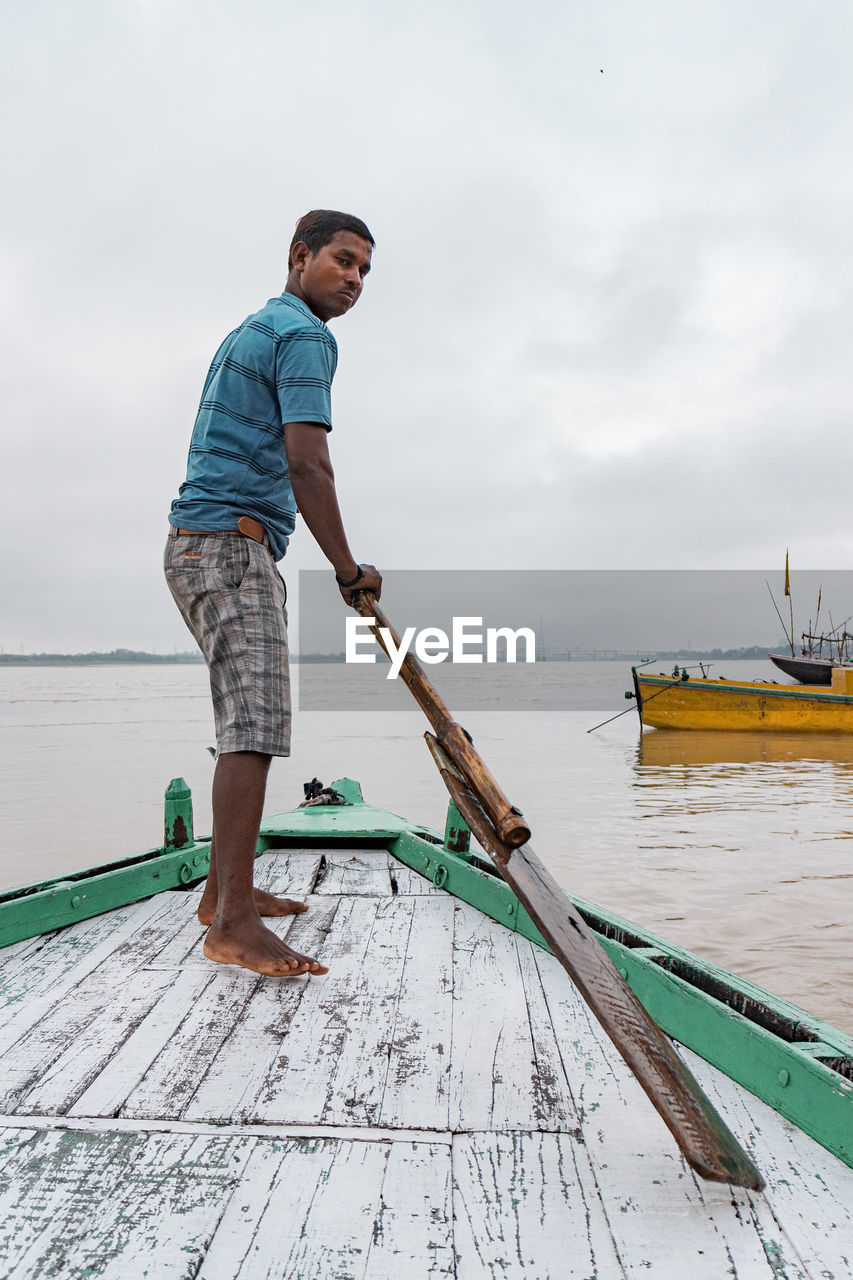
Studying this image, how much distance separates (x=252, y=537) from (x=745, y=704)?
54.8 ft

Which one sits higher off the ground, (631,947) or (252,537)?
(252,537)

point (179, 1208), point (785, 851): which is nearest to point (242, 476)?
point (179, 1208)

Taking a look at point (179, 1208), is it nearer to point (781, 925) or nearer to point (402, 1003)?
point (402, 1003)

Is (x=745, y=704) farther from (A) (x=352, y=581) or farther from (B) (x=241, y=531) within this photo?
(B) (x=241, y=531)

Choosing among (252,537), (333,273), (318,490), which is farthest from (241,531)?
(333,273)

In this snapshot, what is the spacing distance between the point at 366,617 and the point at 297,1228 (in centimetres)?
136

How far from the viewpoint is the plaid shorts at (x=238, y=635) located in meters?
2.17

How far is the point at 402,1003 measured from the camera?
1.96m

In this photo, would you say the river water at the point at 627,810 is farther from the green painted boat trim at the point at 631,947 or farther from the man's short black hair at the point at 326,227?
the man's short black hair at the point at 326,227

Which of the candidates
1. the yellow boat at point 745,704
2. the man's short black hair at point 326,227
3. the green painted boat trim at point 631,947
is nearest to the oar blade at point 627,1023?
the green painted boat trim at point 631,947

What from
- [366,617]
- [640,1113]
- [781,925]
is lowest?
[781,925]

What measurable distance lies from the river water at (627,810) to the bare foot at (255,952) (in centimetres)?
235

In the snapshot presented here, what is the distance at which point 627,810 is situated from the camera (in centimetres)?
815

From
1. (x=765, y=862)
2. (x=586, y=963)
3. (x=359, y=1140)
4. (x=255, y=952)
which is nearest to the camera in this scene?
(x=359, y=1140)
